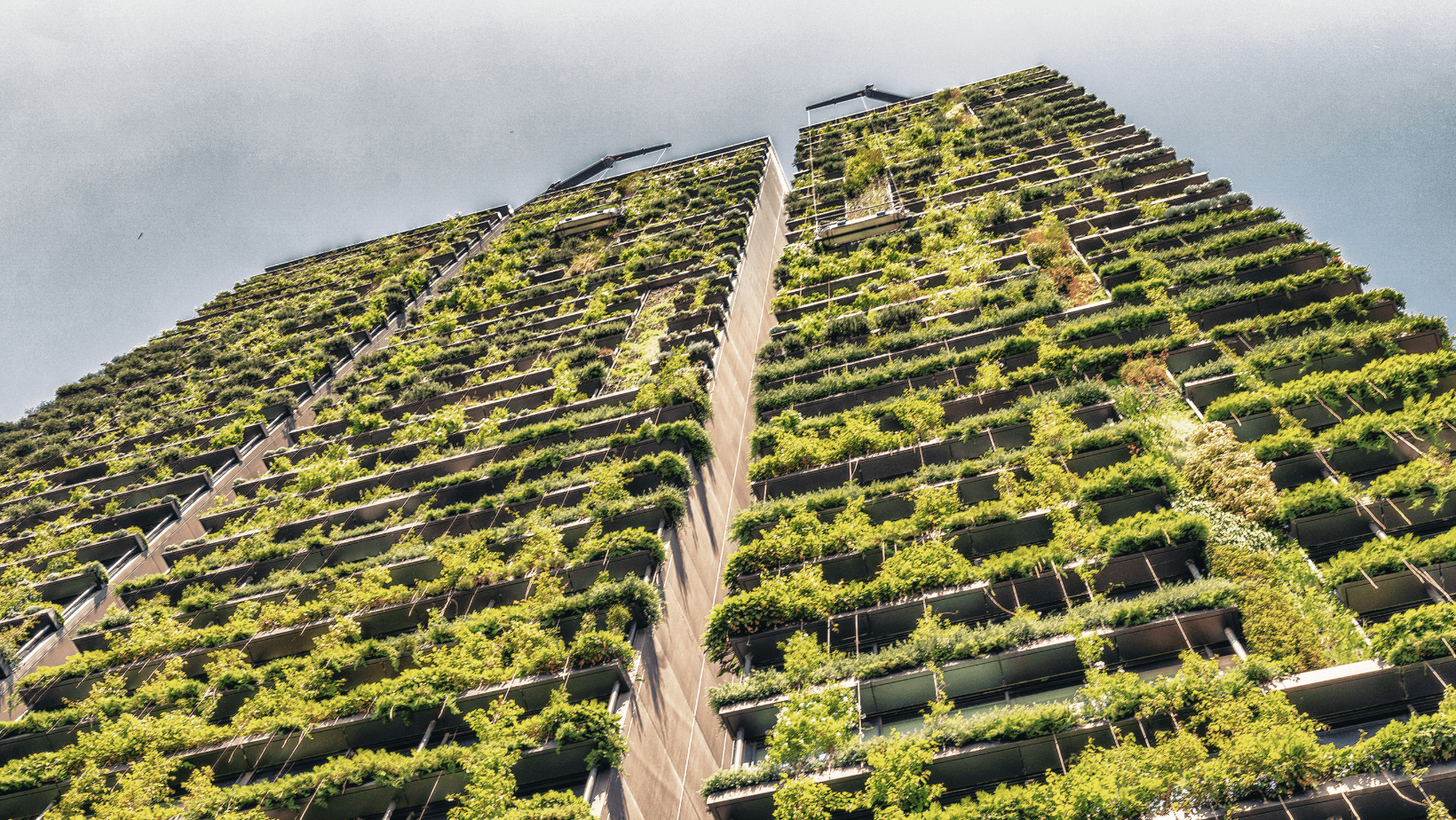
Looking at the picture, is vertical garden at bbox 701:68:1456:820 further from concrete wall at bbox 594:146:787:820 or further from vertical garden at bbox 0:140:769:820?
vertical garden at bbox 0:140:769:820

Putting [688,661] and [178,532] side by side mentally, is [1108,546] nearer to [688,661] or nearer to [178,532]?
[688,661]

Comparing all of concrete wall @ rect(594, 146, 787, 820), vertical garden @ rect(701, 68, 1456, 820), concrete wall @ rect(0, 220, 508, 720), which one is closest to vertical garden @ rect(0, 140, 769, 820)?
concrete wall @ rect(0, 220, 508, 720)

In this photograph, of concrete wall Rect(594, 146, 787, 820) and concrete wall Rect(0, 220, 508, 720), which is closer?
concrete wall Rect(594, 146, 787, 820)

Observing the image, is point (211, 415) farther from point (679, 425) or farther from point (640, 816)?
point (640, 816)

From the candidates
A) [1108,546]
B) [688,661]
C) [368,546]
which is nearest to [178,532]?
[368,546]

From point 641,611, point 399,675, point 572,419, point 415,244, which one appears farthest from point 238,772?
point 415,244
